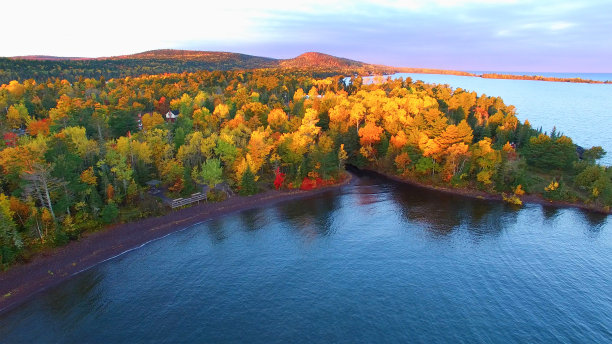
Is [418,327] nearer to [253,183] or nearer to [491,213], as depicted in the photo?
[491,213]

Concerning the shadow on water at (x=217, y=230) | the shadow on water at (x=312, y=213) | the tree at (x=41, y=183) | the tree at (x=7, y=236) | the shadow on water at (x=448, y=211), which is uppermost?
the tree at (x=41, y=183)

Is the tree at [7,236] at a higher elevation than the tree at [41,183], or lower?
lower

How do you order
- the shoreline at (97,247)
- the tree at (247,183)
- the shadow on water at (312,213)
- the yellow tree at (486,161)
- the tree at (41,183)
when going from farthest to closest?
the yellow tree at (486,161), the tree at (247,183), the shadow on water at (312,213), the tree at (41,183), the shoreline at (97,247)

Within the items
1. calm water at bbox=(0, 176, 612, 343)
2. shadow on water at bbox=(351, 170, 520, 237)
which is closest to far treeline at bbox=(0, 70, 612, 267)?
shadow on water at bbox=(351, 170, 520, 237)

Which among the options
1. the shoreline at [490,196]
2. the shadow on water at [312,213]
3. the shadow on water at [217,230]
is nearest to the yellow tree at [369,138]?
the shoreline at [490,196]

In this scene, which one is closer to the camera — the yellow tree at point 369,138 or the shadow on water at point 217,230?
the shadow on water at point 217,230

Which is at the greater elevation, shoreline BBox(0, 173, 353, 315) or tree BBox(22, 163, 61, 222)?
tree BBox(22, 163, 61, 222)

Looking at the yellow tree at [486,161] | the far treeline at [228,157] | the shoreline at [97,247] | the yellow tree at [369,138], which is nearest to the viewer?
the shoreline at [97,247]

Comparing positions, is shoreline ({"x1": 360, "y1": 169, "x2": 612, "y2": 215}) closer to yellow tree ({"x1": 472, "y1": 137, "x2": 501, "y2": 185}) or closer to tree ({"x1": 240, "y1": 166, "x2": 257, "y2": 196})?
yellow tree ({"x1": 472, "y1": 137, "x2": 501, "y2": 185})

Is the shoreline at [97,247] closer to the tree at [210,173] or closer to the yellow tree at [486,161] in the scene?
the tree at [210,173]
